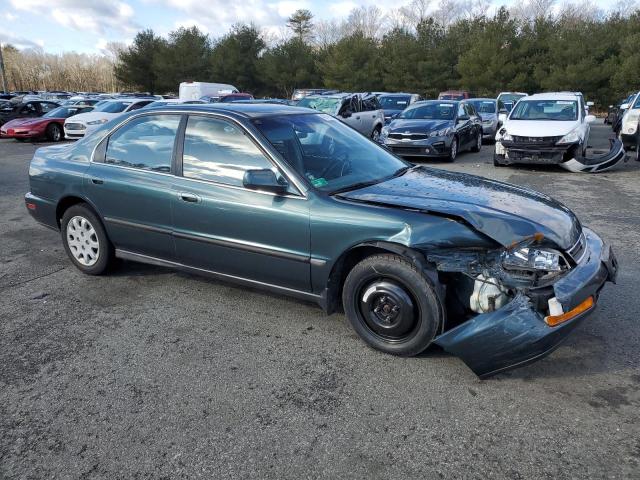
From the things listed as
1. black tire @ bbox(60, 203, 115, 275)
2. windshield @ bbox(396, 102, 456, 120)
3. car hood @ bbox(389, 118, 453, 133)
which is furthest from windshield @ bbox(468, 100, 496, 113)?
black tire @ bbox(60, 203, 115, 275)

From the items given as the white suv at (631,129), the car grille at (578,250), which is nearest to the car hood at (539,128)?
the white suv at (631,129)

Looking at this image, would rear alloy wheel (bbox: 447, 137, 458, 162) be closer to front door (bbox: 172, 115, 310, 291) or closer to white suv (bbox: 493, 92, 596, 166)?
white suv (bbox: 493, 92, 596, 166)

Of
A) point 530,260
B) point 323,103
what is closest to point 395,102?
point 323,103

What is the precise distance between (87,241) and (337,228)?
9.00ft

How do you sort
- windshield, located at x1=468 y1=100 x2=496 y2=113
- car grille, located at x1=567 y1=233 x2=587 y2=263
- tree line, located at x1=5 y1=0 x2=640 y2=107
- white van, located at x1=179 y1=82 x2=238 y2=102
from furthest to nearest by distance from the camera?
tree line, located at x1=5 y1=0 x2=640 y2=107
white van, located at x1=179 y1=82 x2=238 y2=102
windshield, located at x1=468 y1=100 x2=496 y2=113
car grille, located at x1=567 y1=233 x2=587 y2=263

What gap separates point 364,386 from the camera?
3.09m

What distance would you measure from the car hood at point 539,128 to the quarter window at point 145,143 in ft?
29.5

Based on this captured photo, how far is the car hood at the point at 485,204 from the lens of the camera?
3.15 metres

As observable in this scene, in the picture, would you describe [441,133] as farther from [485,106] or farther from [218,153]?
[218,153]

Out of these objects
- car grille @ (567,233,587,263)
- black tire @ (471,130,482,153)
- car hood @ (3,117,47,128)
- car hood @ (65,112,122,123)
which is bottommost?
black tire @ (471,130,482,153)

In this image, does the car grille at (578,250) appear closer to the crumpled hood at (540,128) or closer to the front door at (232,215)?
the front door at (232,215)

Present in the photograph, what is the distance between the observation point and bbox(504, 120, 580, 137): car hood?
1095 centimetres

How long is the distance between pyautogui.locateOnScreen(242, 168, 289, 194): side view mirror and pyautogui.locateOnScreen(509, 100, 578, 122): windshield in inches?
399

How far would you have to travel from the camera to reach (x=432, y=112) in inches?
533
